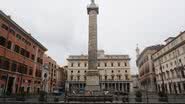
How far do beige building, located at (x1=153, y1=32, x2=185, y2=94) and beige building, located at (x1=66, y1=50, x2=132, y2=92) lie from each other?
1839 centimetres

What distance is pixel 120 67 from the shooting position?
7638 centimetres

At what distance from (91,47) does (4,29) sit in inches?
654

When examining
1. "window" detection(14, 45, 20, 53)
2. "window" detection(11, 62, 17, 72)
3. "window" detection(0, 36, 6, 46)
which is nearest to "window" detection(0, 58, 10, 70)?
"window" detection(11, 62, 17, 72)

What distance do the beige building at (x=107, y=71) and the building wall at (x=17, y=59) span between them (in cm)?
2751

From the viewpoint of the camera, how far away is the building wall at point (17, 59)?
31.9 meters

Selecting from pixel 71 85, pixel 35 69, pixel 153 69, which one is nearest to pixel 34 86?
pixel 35 69

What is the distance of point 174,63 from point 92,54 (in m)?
28.7

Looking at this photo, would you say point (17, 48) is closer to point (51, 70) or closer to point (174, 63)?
point (51, 70)

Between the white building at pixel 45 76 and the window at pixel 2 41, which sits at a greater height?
the window at pixel 2 41

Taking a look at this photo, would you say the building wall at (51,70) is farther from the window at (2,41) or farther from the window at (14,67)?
the window at (2,41)

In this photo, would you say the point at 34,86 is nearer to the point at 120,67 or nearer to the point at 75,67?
the point at 75,67

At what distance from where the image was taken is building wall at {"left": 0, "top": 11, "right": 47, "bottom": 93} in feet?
105

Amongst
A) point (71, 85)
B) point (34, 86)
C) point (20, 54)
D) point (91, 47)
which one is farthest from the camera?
point (71, 85)

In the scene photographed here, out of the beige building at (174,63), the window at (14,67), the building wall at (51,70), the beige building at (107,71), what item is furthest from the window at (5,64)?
the beige building at (107,71)
